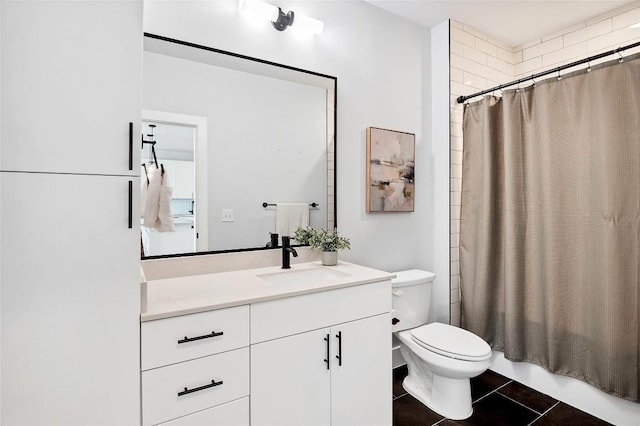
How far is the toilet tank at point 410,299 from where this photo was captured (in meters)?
2.17

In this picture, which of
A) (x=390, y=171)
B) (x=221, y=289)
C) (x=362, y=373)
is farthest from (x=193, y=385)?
(x=390, y=171)

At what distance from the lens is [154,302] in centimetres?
127

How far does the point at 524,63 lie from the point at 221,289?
3.08 m

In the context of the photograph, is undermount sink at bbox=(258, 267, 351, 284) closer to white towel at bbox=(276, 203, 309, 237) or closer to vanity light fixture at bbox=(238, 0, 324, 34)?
white towel at bbox=(276, 203, 309, 237)

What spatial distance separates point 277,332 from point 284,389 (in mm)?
245

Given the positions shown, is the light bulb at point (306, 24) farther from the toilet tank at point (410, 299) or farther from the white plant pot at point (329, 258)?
the toilet tank at point (410, 299)

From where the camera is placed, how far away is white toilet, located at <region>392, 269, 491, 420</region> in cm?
182

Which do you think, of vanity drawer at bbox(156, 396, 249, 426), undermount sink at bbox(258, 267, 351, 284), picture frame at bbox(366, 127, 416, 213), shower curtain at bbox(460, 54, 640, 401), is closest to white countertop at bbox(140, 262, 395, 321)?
undermount sink at bbox(258, 267, 351, 284)

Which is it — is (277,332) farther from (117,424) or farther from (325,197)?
(325,197)

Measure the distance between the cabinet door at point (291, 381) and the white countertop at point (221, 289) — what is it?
195 millimetres

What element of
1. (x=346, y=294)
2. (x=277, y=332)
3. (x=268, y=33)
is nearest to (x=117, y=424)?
(x=277, y=332)

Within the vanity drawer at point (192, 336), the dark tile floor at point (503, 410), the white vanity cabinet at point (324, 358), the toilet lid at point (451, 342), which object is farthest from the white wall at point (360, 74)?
the vanity drawer at point (192, 336)

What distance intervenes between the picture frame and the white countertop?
641mm

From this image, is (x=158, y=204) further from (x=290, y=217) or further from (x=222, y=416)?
(x=222, y=416)
